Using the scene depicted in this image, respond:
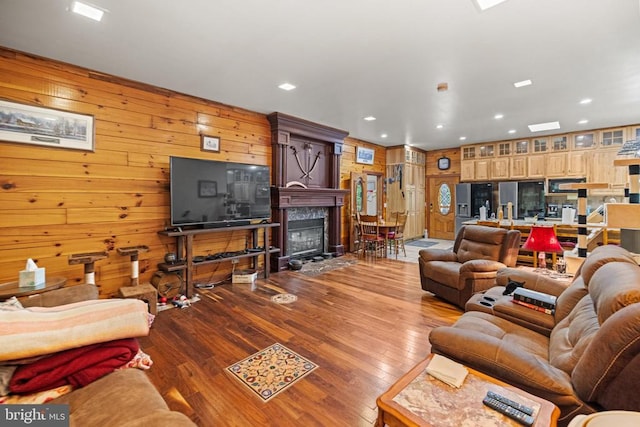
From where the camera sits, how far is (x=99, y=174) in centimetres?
338

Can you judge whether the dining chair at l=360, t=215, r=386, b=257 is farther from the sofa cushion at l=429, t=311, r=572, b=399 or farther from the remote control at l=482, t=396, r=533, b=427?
the remote control at l=482, t=396, r=533, b=427

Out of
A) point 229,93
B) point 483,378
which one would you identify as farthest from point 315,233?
point 483,378

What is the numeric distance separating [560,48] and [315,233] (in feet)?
15.4

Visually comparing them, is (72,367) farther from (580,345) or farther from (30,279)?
(580,345)

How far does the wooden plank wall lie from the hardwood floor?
114cm

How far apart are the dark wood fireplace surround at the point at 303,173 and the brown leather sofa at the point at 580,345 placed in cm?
372

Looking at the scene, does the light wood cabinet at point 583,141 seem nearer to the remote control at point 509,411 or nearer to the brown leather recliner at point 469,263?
the brown leather recliner at point 469,263

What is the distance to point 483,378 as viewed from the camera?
1302 millimetres

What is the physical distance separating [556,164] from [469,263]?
549 cm

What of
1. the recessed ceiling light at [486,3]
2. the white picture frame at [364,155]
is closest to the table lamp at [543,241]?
the recessed ceiling light at [486,3]

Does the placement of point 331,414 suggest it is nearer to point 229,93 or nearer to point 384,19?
point 384,19

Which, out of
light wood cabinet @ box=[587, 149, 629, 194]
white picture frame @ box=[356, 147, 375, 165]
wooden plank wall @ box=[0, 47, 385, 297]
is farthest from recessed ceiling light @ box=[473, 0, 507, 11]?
light wood cabinet @ box=[587, 149, 629, 194]

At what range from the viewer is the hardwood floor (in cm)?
180

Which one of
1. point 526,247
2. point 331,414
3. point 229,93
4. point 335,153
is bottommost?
point 331,414
